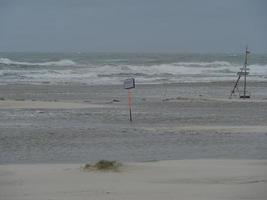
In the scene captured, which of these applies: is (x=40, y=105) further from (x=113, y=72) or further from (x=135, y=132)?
(x=113, y=72)

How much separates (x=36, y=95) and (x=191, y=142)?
13.6 metres

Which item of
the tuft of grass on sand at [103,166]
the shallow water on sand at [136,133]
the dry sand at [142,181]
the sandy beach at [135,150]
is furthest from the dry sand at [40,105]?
the tuft of grass on sand at [103,166]

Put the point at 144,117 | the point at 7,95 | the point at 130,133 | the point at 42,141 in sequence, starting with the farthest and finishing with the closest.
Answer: the point at 7,95
the point at 144,117
the point at 130,133
the point at 42,141

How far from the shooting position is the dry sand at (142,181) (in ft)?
20.5

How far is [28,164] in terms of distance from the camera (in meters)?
8.57

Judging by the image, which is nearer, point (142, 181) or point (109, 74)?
point (142, 181)

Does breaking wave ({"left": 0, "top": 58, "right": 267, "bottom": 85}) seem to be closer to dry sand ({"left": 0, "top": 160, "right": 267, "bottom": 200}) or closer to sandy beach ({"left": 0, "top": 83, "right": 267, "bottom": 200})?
sandy beach ({"left": 0, "top": 83, "right": 267, "bottom": 200})

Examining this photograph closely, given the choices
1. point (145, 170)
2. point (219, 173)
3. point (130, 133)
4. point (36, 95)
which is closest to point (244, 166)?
point (219, 173)

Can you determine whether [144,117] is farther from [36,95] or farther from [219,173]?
[36,95]

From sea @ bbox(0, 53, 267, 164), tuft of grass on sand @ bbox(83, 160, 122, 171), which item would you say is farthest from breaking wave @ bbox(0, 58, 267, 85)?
tuft of grass on sand @ bbox(83, 160, 122, 171)

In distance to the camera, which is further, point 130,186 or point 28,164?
point 28,164

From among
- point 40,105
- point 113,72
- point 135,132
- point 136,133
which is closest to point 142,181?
point 136,133

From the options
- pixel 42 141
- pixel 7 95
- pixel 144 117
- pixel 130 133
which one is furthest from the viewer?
pixel 7 95

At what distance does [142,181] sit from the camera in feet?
23.2
